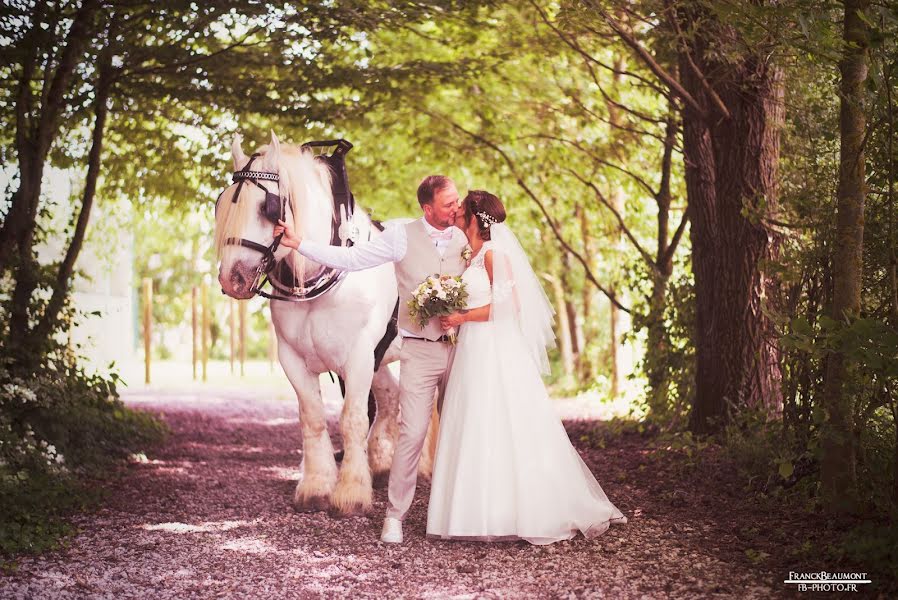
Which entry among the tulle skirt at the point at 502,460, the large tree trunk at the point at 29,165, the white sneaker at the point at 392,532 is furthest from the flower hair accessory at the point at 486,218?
the large tree trunk at the point at 29,165

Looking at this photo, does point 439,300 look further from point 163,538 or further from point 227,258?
point 163,538

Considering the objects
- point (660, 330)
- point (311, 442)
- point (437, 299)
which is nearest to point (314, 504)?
point (311, 442)

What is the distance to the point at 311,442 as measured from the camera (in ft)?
22.8

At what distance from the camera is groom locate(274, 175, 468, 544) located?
19.2 feet

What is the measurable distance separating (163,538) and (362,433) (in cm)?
149

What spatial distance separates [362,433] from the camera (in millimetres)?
6805

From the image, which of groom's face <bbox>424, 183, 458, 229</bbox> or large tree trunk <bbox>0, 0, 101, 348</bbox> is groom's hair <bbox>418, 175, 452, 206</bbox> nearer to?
groom's face <bbox>424, 183, 458, 229</bbox>

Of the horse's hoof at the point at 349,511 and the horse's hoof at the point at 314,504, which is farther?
the horse's hoof at the point at 314,504

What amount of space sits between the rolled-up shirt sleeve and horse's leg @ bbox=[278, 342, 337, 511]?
3.76 feet

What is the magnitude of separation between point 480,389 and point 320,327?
1.44 m

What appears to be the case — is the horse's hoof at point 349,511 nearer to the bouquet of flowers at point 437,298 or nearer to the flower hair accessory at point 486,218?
the bouquet of flowers at point 437,298

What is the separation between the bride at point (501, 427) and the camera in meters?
5.62

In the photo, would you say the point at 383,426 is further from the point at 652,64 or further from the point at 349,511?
the point at 652,64

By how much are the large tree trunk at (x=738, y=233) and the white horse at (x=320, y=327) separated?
Result: 2.80 meters
